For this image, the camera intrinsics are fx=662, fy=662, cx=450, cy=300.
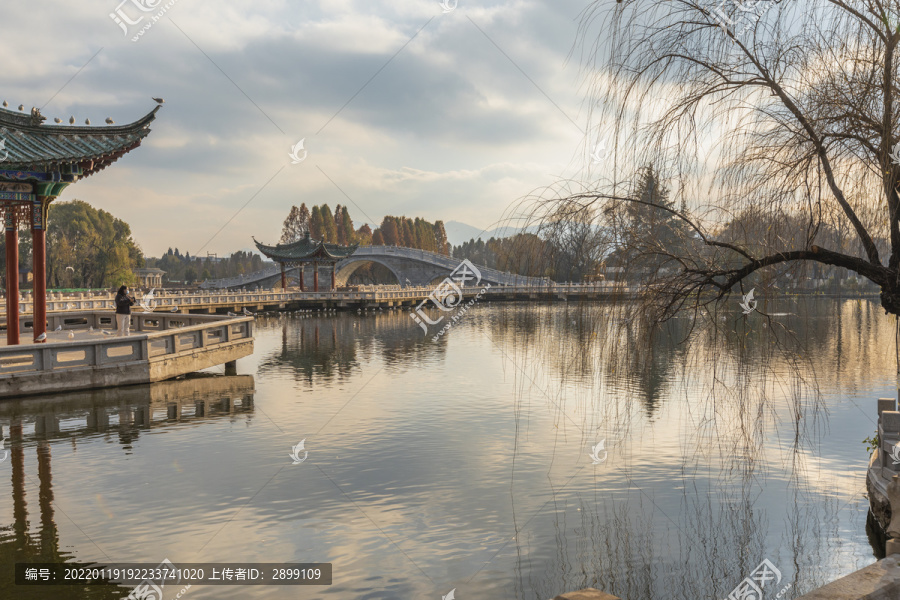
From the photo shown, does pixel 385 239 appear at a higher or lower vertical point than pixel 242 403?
higher

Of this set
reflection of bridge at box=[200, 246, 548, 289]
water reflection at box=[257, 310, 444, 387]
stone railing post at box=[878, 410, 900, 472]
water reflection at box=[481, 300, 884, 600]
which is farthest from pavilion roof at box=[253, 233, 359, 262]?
stone railing post at box=[878, 410, 900, 472]

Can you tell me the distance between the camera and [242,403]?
14258mm

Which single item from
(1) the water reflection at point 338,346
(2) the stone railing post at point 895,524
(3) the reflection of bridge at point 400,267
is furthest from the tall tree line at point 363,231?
(2) the stone railing post at point 895,524

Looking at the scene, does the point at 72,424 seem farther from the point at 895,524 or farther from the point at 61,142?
the point at 895,524

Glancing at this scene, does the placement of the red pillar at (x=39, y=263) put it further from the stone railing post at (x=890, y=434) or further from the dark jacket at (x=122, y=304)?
the stone railing post at (x=890, y=434)

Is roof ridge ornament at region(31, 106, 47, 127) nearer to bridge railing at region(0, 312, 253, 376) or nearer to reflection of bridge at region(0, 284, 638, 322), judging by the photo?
bridge railing at region(0, 312, 253, 376)

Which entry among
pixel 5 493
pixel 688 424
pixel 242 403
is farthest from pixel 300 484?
pixel 688 424

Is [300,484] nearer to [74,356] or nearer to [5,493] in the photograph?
[5,493]

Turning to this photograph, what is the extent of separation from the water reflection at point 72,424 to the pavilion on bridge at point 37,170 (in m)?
3.98

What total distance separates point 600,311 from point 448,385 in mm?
11255

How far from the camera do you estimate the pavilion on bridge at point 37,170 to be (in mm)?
15297

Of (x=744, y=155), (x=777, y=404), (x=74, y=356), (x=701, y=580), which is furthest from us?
(x=74, y=356)

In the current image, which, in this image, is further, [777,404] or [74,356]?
[74,356]

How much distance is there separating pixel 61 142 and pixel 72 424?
8.04 meters
